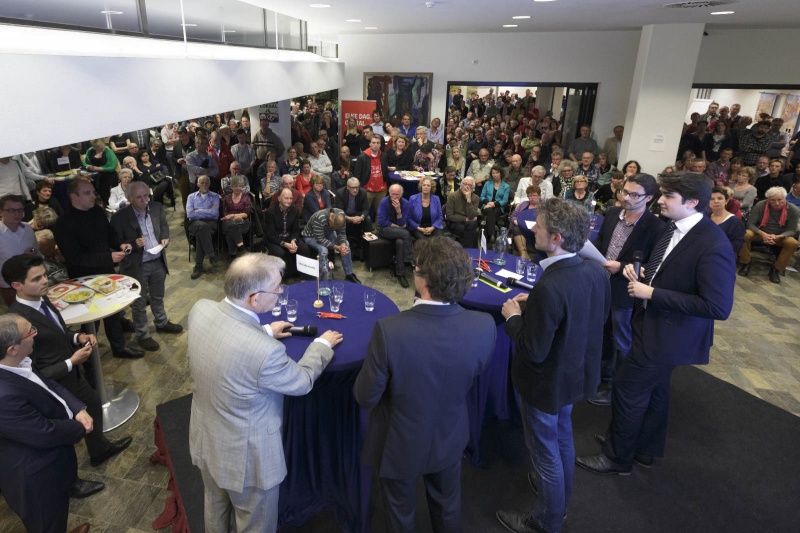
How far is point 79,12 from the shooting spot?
288 centimetres

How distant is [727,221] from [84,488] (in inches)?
215

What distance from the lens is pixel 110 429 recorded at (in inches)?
133

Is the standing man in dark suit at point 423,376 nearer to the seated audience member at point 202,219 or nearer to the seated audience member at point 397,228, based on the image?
the seated audience member at point 397,228

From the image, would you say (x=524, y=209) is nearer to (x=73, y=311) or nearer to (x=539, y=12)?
(x=539, y=12)

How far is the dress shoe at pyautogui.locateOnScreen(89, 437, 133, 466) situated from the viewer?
10.1ft

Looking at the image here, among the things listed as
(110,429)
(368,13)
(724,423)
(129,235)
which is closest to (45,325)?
(110,429)

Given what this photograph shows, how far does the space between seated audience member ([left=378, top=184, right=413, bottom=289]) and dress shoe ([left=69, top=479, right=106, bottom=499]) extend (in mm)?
3815

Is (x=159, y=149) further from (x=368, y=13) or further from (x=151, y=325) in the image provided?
(x=151, y=325)

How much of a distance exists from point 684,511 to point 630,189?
2063 millimetres

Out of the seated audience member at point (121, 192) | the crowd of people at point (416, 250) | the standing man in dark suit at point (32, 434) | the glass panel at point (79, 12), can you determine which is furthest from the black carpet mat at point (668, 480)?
the seated audience member at point (121, 192)

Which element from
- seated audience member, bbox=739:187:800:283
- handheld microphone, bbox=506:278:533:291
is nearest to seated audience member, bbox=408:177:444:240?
handheld microphone, bbox=506:278:533:291

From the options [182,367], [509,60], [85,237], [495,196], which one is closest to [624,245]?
[182,367]

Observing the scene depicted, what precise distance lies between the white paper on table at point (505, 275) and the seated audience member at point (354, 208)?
3.12m

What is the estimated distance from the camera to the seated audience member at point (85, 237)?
3588mm
